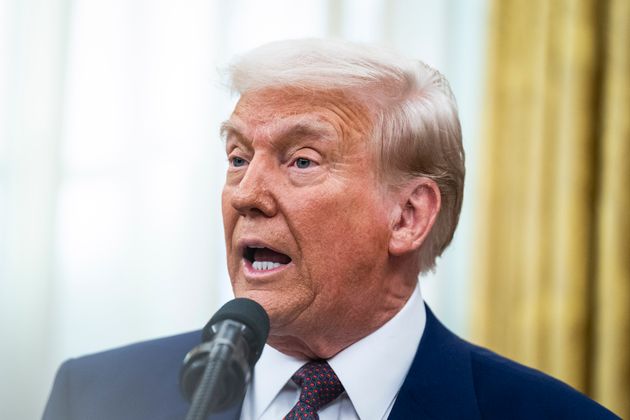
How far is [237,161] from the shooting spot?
1.54 meters

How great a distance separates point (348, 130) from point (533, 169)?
3.75 feet

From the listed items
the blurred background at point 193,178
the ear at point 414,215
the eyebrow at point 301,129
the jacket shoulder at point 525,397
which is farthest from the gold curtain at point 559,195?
the eyebrow at point 301,129

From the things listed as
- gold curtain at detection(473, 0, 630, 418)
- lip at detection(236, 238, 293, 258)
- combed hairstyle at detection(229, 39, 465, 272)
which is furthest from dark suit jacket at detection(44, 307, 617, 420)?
gold curtain at detection(473, 0, 630, 418)

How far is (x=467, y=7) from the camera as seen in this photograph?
9.35 ft

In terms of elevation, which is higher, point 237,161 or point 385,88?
point 385,88

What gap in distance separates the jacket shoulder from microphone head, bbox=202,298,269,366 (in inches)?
26.2

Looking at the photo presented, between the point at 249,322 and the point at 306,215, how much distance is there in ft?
1.52

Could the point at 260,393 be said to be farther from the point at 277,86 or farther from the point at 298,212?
the point at 277,86

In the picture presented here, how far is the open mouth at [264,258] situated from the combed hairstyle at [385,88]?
0.84 ft

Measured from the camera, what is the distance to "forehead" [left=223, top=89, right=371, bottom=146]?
1440 millimetres

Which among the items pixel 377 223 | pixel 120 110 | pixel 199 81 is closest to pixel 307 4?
pixel 199 81

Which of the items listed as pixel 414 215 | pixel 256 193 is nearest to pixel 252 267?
pixel 256 193

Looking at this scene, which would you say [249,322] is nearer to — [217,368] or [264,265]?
[217,368]

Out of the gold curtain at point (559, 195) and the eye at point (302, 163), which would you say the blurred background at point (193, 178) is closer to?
the gold curtain at point (559, 195)
